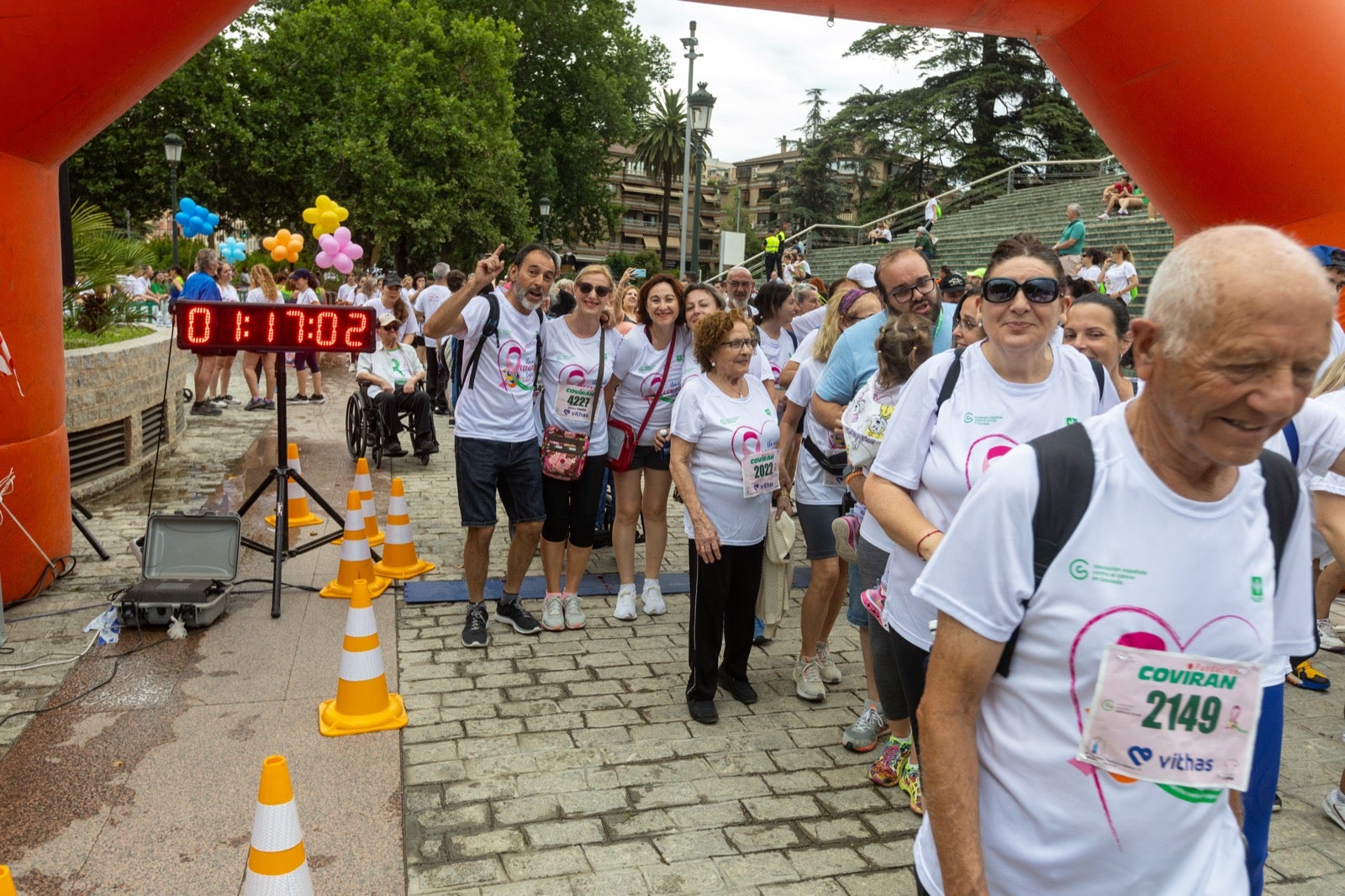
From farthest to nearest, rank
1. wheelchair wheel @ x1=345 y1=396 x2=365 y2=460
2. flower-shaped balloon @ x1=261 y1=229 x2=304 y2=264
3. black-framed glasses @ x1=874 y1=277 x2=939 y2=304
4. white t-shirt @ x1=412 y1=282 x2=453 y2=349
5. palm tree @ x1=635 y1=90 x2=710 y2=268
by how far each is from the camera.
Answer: palm tree @ x1=635 y1=90 x2=710 y2=268 < flower-shaped balloon @ x1=261 y1=229 x2=304 y2=264 < white t-shirt @ x1=412 y1=282 x2=453 y2=349 < wheelchair wheel @ x1=345 y1=396 x2=365 y2=460 < black-framed glasses @ x1=874 y1=277 x2=939 y2=304

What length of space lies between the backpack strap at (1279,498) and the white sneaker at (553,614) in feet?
14.7

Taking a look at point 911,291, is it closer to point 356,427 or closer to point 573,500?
point 573,500

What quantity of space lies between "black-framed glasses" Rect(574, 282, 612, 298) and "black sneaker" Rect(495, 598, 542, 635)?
1808 mm

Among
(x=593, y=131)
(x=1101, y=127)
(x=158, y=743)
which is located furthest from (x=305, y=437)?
(x=593, y=131)

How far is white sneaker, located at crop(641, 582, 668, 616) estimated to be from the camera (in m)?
6.07

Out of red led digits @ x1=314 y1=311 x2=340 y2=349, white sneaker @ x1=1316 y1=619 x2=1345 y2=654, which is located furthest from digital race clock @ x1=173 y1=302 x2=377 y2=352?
white sneaker @ x1=1316 y1=619 x2=1345 y2=654

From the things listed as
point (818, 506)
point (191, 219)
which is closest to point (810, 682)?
point (818, 506)

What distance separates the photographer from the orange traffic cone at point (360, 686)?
4.29 m

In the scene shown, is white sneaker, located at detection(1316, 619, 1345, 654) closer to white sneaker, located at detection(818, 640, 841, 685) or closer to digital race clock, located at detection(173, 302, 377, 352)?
white sneaker, located at detection(818, 640, 841, 685)

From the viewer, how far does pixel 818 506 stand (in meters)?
4.66

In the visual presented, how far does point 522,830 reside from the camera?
3523 millimetres

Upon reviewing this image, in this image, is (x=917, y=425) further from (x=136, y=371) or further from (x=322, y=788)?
(x=136, y=371)

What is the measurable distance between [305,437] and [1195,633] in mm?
11536

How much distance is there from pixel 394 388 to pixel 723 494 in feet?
21.7
